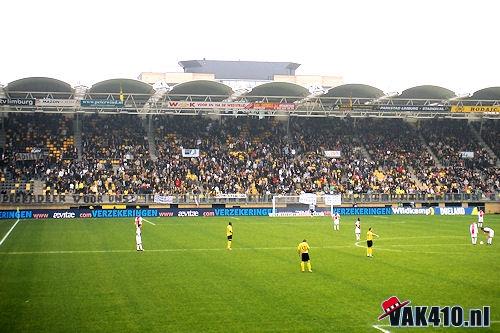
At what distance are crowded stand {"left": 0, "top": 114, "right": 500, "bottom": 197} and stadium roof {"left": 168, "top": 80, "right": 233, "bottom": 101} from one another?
21.8ft

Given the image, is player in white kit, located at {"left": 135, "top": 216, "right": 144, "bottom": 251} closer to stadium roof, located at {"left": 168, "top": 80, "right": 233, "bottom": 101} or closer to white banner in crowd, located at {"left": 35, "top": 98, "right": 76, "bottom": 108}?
white banner in crowd, located at {"left": 35, "top": 98, "right": 76, "bottom": 108}

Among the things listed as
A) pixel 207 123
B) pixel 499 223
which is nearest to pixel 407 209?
pixel 499 223

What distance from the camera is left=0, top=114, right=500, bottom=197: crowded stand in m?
63.4

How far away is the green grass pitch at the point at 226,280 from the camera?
17.4 m

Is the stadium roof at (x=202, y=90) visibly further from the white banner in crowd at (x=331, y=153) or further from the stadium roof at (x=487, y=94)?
the stadium roof at (x=487, y=94)

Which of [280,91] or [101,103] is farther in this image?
[280,91]

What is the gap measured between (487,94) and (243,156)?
83.0 feet

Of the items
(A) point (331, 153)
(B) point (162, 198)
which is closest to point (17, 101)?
(B) point (162, 198)

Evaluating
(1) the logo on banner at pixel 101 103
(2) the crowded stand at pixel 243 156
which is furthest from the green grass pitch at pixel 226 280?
(2) the crowded stand at pixel 243 156

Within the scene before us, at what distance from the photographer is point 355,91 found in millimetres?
65062

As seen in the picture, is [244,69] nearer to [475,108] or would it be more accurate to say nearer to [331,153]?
[331,153]

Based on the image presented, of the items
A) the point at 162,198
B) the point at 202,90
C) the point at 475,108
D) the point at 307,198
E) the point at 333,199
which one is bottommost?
the point at 333,199

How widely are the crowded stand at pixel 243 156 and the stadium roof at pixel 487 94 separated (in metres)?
8.21

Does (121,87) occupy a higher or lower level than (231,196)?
higher
